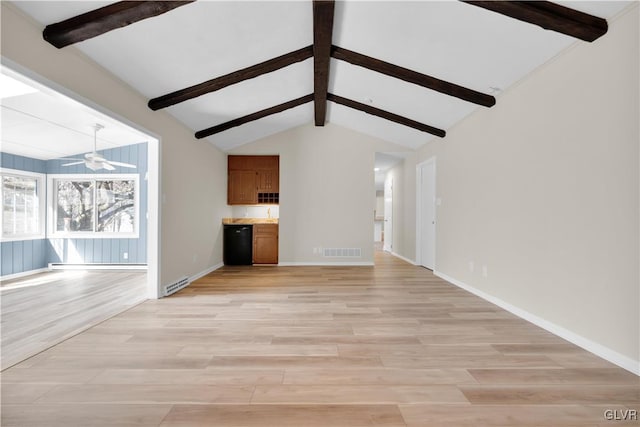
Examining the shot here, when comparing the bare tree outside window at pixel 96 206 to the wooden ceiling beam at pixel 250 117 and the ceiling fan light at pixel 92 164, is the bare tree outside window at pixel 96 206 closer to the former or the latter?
the ceiling fan light at pixel 92 164

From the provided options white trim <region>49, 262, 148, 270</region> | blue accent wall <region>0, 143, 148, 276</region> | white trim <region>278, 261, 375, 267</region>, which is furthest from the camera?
white trim <region>278, 261, 375, 267</region>

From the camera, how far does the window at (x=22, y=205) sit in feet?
16.6

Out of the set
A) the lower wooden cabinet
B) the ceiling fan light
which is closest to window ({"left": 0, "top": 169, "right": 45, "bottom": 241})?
the ceiling fan light

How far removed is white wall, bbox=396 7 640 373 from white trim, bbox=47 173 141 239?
6396 mm

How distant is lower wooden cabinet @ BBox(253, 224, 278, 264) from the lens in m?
6.34

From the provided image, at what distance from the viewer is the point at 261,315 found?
3082 mm

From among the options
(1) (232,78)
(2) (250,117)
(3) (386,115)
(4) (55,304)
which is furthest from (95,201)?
(3) (386,115)

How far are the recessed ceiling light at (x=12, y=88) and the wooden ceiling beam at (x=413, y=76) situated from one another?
3505mm

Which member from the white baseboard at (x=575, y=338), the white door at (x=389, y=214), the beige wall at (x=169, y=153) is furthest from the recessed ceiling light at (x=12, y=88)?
the white door at (x=389, y=214)

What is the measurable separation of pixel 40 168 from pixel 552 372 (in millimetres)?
8398

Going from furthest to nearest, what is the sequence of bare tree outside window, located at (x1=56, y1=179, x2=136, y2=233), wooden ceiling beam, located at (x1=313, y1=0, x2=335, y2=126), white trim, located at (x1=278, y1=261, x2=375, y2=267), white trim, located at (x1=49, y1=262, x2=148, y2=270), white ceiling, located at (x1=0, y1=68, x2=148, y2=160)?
white trim, located at (x1=278, y1=261, x2=375, y2=267) → bare tree outside window, located at (x1=56, y1=179, x2=136, y2=233) → white trim, located at (x1=49, y1=262, x2=148, y2=270) → white ceiling, located at (x1=0, y1=68, x2=148, y2=160) → wooden ceiling beam, located at (x1=313, y1=0, x2=335, y2=126)

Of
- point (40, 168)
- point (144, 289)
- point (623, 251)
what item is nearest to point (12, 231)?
point (40, 168)

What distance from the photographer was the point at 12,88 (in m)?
3.14

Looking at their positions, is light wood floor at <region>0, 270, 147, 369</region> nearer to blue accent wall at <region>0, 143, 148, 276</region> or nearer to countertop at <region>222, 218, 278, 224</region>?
blue accent wall at <region>0, 143, 148, 276</region>
